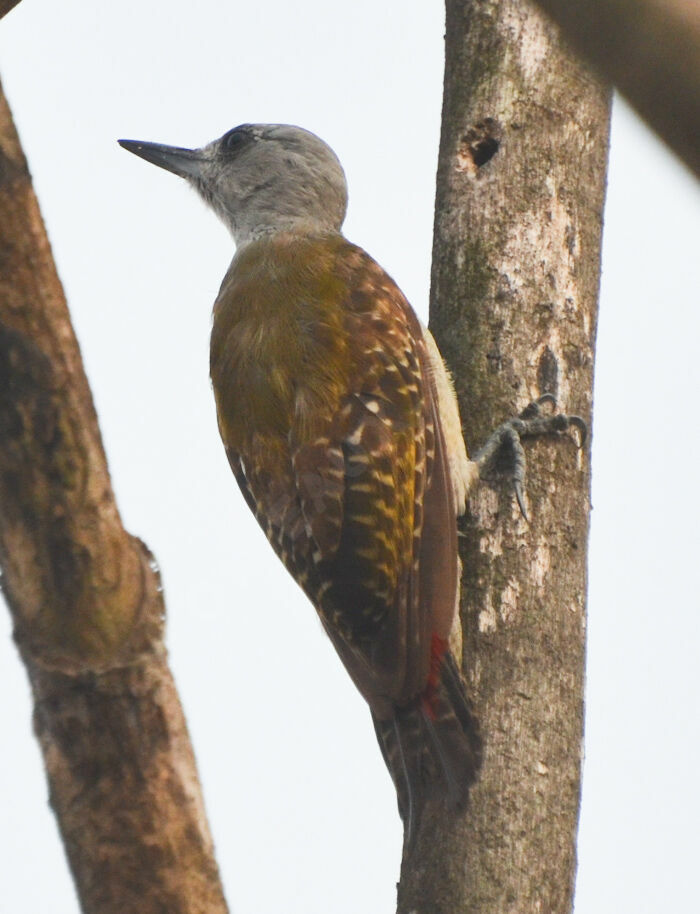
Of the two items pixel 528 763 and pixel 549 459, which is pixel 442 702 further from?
pixel 549 459

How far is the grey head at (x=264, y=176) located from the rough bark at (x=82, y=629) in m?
3.70

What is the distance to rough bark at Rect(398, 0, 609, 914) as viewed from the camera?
312 cm

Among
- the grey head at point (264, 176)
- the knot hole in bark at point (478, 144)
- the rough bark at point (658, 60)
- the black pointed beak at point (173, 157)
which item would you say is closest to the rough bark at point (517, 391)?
the knot hole in bark at point (478, 144)

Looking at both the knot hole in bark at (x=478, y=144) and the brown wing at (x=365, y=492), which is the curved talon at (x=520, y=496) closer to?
the brown wing at (x=365, y=492)

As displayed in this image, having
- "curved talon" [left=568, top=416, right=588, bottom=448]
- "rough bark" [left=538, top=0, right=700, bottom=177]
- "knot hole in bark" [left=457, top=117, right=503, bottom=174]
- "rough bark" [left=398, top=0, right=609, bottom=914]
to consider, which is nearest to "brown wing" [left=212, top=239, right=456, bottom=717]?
"rough bark" [left=398, top=0, right=609, bottom=914]

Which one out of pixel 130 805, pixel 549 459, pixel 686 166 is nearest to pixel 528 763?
pixel 549 459

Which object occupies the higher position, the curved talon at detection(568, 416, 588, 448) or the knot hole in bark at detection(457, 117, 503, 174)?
the knot hole in bark at detection(457, 117, 503, 174)

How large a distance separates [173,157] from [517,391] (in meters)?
3.67

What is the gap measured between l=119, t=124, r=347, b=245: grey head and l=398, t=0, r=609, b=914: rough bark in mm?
1390

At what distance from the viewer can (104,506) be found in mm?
1865

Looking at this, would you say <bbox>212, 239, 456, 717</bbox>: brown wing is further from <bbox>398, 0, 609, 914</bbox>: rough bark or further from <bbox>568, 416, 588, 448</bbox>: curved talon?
<bbox>568, 416, 588, 448</bbox>: curved talon

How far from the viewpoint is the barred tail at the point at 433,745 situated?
3.22m

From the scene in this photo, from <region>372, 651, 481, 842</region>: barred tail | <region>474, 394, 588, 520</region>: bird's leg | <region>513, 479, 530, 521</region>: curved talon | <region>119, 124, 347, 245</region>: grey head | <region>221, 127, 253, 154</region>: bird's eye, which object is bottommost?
<region>372, 651, 481, 842</region>: barred tail

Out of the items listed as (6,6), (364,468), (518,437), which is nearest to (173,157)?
(364,468)
